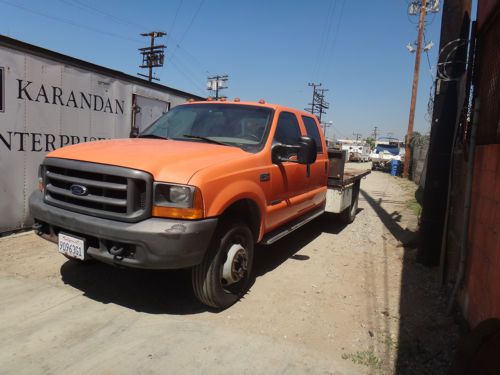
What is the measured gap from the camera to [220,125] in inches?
174

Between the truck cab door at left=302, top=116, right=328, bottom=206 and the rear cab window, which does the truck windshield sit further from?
the truck cab door at left=302, top=116, right=328, bottom=206

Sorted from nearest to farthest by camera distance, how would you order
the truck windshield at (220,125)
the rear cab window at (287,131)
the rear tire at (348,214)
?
the truck windshield at (220,125), the rear cab window at (287,131), the rear tire at (348,214)

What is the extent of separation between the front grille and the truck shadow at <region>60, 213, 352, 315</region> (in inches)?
40.8

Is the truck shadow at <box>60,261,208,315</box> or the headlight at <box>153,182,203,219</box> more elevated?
the headlight at <box>153,182,203,219</box>

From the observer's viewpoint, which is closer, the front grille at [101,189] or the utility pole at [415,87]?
the front grille at [101,189]

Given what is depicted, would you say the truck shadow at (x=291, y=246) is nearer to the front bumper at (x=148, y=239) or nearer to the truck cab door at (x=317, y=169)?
the truck cab door at (x=317, y=169)

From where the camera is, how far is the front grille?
2945 mm

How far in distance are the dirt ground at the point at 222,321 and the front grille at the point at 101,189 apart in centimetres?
98

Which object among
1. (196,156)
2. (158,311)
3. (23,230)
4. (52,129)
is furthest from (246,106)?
(23,230)

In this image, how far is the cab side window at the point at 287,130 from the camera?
4.46 m

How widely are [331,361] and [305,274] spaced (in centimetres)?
188

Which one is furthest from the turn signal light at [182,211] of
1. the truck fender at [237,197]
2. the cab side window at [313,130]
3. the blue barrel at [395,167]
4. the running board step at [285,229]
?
the blue barrel at [395,167]

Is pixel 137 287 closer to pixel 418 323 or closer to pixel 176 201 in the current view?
pixel 176 201

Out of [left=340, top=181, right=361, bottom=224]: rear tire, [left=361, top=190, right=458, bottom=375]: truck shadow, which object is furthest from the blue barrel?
[left=361, top=190, right=458, bottom=375]: truck shadow
